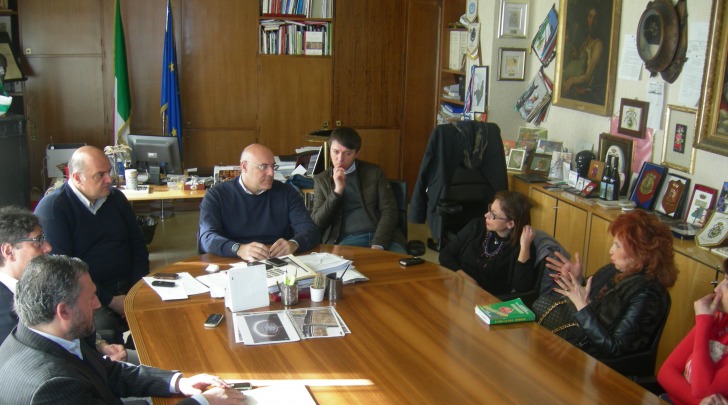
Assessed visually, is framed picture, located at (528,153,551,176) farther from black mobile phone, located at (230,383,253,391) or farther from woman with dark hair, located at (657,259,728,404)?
black mobile phone, located at (230,383,253,391)

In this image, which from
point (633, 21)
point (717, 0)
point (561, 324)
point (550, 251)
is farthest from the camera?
point (633, 21)

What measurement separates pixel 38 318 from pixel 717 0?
3610 mm

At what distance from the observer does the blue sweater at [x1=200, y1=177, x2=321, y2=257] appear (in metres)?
A: 3.54

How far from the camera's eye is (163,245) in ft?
19.6

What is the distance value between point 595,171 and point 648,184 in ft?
1.69

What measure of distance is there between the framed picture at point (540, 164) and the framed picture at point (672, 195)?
1.18m

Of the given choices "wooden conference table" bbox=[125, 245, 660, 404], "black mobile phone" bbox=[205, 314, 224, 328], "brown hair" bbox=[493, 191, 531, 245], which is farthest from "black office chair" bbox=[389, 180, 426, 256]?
"black mobile phone" bbox=[205, 314, 224, 328]

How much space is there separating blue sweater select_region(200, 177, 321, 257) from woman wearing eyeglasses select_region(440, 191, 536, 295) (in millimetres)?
810

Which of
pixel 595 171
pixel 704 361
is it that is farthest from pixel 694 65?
pixel 704 361

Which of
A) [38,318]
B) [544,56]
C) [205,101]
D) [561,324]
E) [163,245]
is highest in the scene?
[544,56]

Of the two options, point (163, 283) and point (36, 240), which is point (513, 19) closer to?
point (163, 283)

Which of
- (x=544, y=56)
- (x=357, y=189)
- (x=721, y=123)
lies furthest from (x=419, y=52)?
(x=721, y=123)

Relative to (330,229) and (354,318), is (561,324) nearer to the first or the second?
(354,318)

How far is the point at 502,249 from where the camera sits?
3.55 metres
